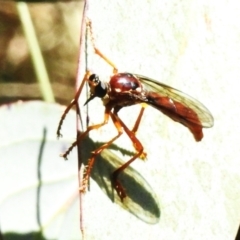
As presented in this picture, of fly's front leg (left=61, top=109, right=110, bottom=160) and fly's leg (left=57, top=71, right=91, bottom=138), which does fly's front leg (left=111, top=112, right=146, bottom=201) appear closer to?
fly's front leg (left=61, top=109, right=110, bottom=160)

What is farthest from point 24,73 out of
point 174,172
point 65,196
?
point 174,172

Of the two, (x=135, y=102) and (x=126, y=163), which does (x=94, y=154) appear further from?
(x=135, y=102)

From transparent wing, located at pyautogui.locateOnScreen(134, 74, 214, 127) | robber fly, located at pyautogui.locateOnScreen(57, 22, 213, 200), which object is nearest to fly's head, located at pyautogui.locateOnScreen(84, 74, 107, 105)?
robber fly, located at pyautogui.locateOnScreen(57, 22, 213, 200)

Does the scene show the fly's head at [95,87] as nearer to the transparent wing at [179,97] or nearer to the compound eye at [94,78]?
the compound eye at [94,78]

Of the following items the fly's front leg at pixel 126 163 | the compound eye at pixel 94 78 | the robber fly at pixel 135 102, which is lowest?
the fly's front leg at pixel 126 163

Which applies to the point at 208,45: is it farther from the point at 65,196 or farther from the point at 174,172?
the point at 65,196

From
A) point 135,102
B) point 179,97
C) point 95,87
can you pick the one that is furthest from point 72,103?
point 179,97

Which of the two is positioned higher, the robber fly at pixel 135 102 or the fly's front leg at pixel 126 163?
the robber fly at pixel 135 102

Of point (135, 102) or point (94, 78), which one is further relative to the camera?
point (135, 102)

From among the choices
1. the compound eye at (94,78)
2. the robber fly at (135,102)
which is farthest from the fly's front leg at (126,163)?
the compound eye at (94,78)
